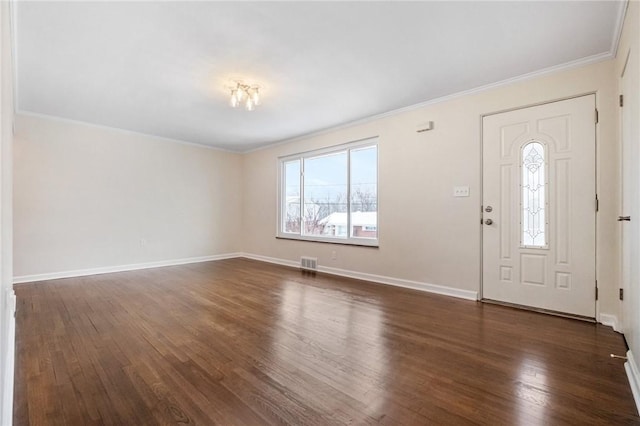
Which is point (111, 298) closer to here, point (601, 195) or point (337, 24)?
point (337, 24)

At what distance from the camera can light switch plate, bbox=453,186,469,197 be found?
145 inches

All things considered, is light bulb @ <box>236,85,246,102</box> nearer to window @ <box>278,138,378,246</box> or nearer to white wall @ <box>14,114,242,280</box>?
window @ <box>278,138,378,246</box>

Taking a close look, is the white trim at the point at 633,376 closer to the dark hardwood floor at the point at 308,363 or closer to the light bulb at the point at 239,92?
the dark hardwood floor at the point at 308,363

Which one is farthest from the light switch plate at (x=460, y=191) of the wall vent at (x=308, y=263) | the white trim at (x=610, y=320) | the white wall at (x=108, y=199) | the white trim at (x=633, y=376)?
the white wall at (x=108, y=199)

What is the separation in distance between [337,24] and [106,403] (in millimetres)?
2981

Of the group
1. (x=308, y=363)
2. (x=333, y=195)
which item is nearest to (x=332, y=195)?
(x=333, y=195)

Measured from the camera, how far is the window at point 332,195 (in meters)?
4.80

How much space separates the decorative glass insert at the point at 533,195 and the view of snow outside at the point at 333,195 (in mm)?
1966

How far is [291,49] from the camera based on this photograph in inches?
107

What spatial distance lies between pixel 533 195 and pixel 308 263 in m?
3.62

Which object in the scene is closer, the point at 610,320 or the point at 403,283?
the point at 610,320

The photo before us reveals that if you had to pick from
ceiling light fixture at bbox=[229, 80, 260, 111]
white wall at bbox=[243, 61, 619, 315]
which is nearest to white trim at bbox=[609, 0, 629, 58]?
white wall at bbox=[243, 61, 619, 315]

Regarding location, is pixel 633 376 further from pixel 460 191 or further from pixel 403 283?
pixel 403 283

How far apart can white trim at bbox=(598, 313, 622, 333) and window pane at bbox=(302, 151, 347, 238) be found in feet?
10.7
